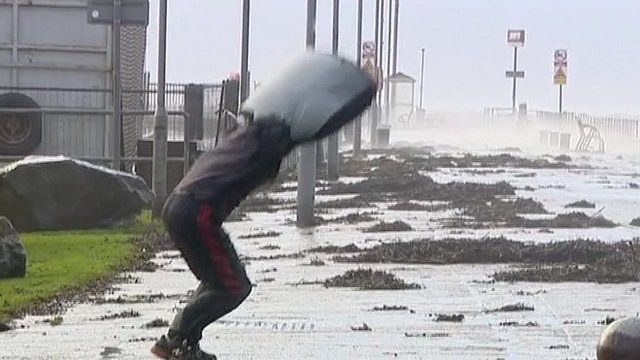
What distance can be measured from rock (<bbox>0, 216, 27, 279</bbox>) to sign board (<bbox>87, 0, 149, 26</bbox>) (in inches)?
280

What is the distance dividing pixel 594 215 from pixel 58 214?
8.01 metres

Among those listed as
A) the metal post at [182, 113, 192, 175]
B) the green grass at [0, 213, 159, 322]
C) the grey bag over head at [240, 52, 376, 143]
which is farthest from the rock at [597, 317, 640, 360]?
the metal post at [182, 113, 192, 175]

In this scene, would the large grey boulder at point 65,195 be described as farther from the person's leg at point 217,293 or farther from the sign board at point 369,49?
the sign board at point 369,49

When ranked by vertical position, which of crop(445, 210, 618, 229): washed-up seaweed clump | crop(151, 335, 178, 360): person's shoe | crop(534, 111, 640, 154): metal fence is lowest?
crop(534, 111, 640, 154): metal fence

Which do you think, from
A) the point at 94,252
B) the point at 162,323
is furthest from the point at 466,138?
the point at 162,323

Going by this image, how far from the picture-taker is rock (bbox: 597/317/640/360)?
22.2 ft

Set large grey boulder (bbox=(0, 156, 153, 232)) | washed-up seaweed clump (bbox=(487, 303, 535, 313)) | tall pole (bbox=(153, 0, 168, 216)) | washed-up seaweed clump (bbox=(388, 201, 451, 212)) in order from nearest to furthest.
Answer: washed-up seaweed clump (bbox=(487, 303, 535, 313))
large grey boulder (bbox=(0, 156, 153, 232))
tall pole (bbox=(153, 0, 168, 216))
washed-up seaweed clump (bbox=(388, 201, 451, 212))

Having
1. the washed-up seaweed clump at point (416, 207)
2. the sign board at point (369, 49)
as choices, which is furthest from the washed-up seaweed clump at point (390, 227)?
the sign board at point (369, 49)

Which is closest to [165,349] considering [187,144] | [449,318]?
[449,318]

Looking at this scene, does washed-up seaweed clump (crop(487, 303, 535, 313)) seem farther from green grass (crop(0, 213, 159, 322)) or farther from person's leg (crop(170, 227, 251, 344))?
person's leg (crop(170, 227, 251, 344))

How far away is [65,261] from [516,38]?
59.3m

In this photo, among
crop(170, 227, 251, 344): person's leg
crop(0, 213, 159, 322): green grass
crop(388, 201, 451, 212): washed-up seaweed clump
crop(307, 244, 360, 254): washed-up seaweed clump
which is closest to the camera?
crop(170, 227, 251, 344): person's leg

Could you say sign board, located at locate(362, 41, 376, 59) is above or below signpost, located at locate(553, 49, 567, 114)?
above

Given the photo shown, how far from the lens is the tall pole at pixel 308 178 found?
22.8 m
